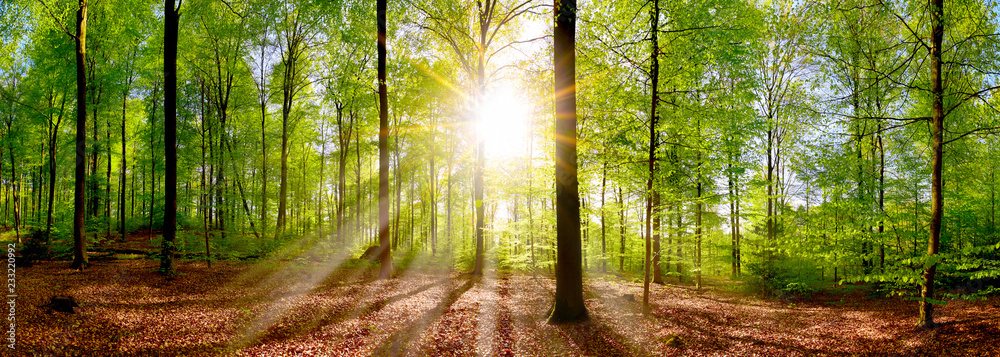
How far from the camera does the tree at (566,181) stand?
24.6ft

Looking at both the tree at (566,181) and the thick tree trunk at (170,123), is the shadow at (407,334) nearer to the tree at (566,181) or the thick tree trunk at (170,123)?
the tree at (566,181)

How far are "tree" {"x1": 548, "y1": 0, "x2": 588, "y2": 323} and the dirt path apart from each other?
50 centimetres

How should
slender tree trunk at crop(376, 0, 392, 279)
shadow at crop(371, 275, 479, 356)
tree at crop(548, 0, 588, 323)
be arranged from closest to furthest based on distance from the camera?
shadow at crop(371, 275, 479, 356)
tree at crop(548, 0, 588, 323)
slender tree trunk at crop(376, 0, 392, 279)

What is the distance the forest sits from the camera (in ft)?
22.4

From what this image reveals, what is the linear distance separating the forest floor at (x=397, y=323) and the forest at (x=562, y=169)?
7 centimetres

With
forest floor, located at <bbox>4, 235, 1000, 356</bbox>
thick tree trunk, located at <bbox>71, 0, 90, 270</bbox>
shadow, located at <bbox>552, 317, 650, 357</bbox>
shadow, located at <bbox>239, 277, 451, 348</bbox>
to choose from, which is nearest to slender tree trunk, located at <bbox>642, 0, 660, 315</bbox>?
shadow, located at <bbox>552, 317, 650, 357</bbox>

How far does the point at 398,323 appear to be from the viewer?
750 cm

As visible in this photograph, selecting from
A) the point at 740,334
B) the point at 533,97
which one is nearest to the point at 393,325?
the point at 740,334

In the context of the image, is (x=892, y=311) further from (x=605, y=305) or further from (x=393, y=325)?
(x=393, y=325)

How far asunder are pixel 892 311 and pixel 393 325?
12326 mm

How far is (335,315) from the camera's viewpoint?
7.70 meters

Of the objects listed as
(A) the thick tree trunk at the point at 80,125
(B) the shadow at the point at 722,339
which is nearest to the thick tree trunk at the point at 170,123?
(A) the thick tree trunk at the point at 80,125

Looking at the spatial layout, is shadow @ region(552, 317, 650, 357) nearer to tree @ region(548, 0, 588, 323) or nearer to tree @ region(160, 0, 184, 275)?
tree @ region(548, 0, 588, 323)

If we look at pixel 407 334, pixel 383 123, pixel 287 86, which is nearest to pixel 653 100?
pixel 407 334
